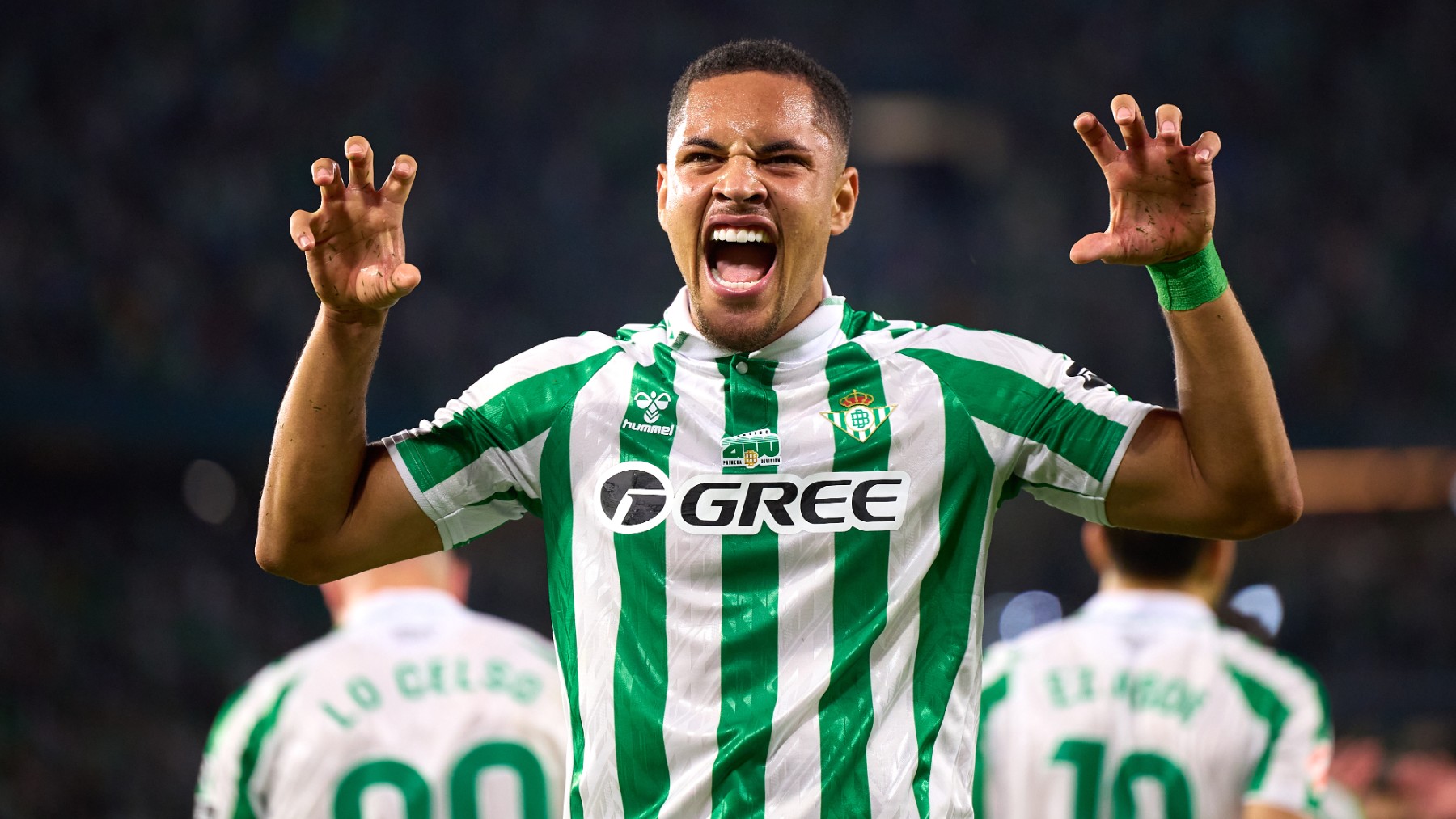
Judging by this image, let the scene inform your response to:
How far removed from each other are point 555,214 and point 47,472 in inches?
214

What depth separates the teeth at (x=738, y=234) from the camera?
7.59 feet

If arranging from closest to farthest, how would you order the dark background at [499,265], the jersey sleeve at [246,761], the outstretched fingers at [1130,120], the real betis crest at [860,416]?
1. the outstretched fingers at [1130,120]
2. the real betis crest at [860,416]
3. the jersey sleeve at [246,761]
4. the dark background at [499,265]

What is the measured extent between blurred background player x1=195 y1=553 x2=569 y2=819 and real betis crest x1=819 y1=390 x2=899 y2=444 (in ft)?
6.58

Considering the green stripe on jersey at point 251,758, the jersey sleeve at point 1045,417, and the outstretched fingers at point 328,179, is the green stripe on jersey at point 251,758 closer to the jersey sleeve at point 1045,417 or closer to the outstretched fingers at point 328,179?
the outstretched fingers at point 328,179

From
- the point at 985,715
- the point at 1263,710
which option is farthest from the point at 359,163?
the point at 1263,710

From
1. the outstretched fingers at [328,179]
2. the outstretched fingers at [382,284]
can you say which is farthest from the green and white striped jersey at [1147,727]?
the outstretched fingers at [328,179]

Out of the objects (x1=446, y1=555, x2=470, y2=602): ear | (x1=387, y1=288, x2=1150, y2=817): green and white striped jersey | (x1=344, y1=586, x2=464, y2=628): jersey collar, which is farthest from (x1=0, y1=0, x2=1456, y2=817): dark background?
(x1=387, y1=288, x2=1150, y2=817): green and white striped jersey

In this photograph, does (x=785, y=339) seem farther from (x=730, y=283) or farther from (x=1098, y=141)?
(x=1098, y=141)

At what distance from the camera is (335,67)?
51.0 ft

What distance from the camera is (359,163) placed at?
2.15m

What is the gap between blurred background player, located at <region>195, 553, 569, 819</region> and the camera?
3898mm

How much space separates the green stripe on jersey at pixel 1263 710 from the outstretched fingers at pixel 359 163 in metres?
2.74

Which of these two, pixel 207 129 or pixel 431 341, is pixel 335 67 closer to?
pixel 207 129

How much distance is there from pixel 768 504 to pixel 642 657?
0.94 ft
